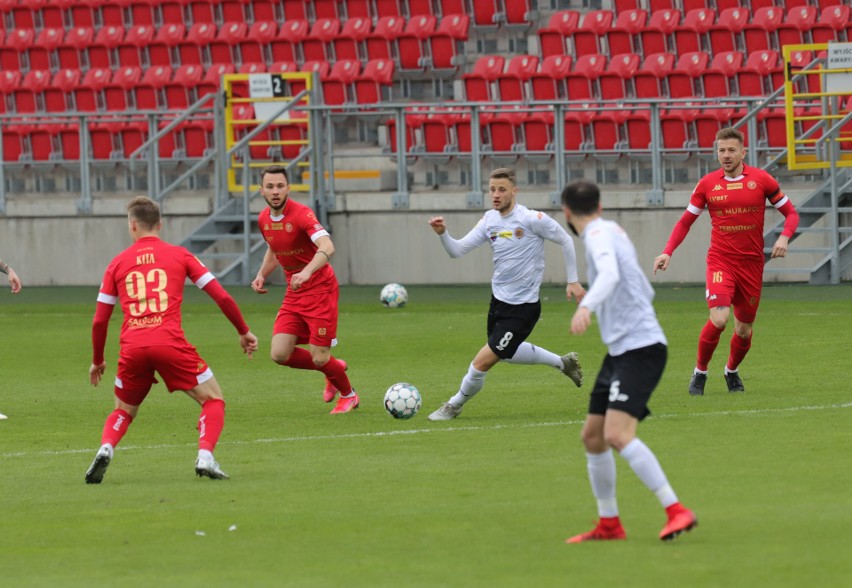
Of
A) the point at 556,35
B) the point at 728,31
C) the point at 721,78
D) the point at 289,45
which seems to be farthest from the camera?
the point at 289,45

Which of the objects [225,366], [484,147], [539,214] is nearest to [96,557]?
[539,214]

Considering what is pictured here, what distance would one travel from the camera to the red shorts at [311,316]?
12039 millimetres

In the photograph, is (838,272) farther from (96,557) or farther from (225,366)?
(96,557)

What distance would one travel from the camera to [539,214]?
37.7 ft

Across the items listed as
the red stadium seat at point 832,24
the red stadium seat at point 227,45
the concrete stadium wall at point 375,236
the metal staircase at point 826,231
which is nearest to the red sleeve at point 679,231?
the metal staircase at point 826,231

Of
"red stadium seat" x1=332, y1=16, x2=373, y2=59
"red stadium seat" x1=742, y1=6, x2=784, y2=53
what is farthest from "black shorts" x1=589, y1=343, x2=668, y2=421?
"red stadium seat" x1=332, y1=16, x2=373, y2=59

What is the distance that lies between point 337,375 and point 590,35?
14.4 m

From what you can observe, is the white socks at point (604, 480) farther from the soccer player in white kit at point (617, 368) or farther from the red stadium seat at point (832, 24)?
the red stadium seat at point (832, 24)

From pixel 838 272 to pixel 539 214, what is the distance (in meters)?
10.5

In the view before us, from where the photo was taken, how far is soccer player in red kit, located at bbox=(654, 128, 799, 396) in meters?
12.0

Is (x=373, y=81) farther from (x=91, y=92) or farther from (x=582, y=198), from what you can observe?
(x=582, y=198)

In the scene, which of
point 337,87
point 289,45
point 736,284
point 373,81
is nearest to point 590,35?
point 373,81

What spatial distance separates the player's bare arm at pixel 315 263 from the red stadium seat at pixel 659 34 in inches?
554

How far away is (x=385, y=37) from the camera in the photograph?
2670cm
